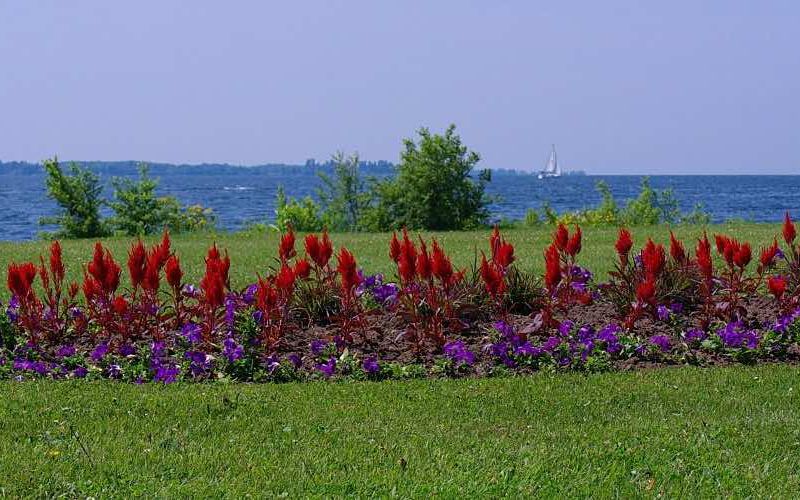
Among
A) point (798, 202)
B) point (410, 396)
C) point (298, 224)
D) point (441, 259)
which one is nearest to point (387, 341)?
point (441, 259)

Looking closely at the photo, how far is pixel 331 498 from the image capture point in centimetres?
428

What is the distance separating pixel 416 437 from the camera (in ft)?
16.9

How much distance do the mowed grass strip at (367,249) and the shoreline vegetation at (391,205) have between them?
253 inches

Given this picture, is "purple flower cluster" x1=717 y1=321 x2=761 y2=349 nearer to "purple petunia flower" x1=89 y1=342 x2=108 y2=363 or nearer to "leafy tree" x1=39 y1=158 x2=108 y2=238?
"purple petunia flower" x1=89 y1=342 x2=108 y2=363

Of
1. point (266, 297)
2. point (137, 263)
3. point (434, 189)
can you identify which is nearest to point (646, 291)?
point (266, 297)

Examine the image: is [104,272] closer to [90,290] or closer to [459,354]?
[90,290]

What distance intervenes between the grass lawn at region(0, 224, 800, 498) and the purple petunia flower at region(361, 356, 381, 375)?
11.4 inches

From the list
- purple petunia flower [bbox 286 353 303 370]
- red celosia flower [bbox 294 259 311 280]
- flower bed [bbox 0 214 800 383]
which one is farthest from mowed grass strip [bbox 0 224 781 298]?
purple petunia flower [bbox 286 353 303 370]

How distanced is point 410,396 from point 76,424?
6.50 ft

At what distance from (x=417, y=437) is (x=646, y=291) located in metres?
2.94

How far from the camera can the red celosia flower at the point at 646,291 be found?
24.2 feet

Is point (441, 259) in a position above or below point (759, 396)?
above

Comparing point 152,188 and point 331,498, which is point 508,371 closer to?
point 331,498

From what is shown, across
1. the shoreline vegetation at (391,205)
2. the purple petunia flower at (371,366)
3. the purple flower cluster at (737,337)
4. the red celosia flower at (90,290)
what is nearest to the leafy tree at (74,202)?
the shoreline vegetation at (391,205)
